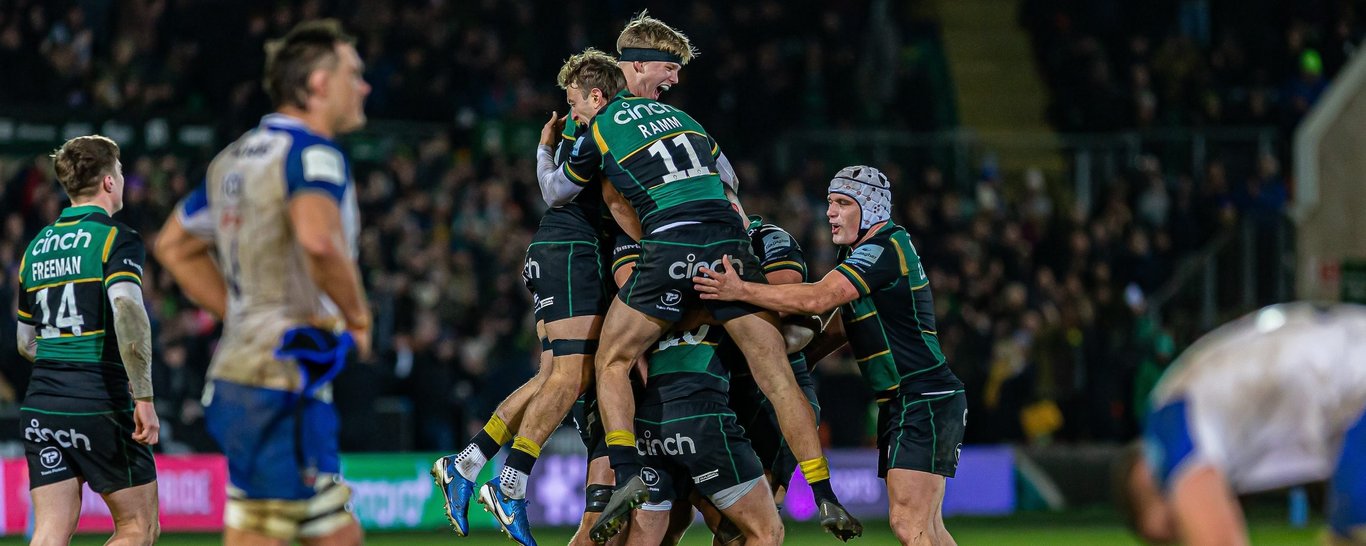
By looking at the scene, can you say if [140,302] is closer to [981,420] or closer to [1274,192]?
[981,420]

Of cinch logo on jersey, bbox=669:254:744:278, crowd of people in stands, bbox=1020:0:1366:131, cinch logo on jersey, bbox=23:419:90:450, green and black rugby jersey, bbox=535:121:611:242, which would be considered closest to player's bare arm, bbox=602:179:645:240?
green and black rugby jersey, bbox=535:121:611:242

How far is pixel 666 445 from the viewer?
27.1 ft

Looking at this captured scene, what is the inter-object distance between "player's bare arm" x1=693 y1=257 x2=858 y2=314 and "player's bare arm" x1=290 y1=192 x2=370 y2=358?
8.49 ft

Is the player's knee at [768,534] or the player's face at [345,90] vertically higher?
the player's face at [345,90]

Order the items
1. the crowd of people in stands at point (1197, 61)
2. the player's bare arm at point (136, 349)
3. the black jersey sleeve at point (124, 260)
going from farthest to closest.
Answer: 1. the crowd of people in stands at point (1197, 61)
2. the black jersey sleeve at point (124, 260)
3. the player's bare arm at point (136, 349)

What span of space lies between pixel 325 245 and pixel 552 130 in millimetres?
3544

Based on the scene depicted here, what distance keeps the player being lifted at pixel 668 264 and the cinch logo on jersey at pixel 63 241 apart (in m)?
2.46

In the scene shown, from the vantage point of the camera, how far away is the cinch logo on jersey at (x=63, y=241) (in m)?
7.91

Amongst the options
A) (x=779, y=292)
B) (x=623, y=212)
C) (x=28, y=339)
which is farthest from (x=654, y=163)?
(x=28, y=339)

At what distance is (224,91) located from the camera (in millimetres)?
20000

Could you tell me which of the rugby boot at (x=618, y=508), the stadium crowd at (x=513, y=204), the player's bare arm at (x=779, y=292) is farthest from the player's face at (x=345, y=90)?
the stadium crowd at (x=513, y=204)

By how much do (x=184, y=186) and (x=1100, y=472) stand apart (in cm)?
1099

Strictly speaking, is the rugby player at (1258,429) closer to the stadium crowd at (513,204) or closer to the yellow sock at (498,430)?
the yellow sock at (498,430)

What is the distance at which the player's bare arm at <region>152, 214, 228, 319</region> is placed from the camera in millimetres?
6406
